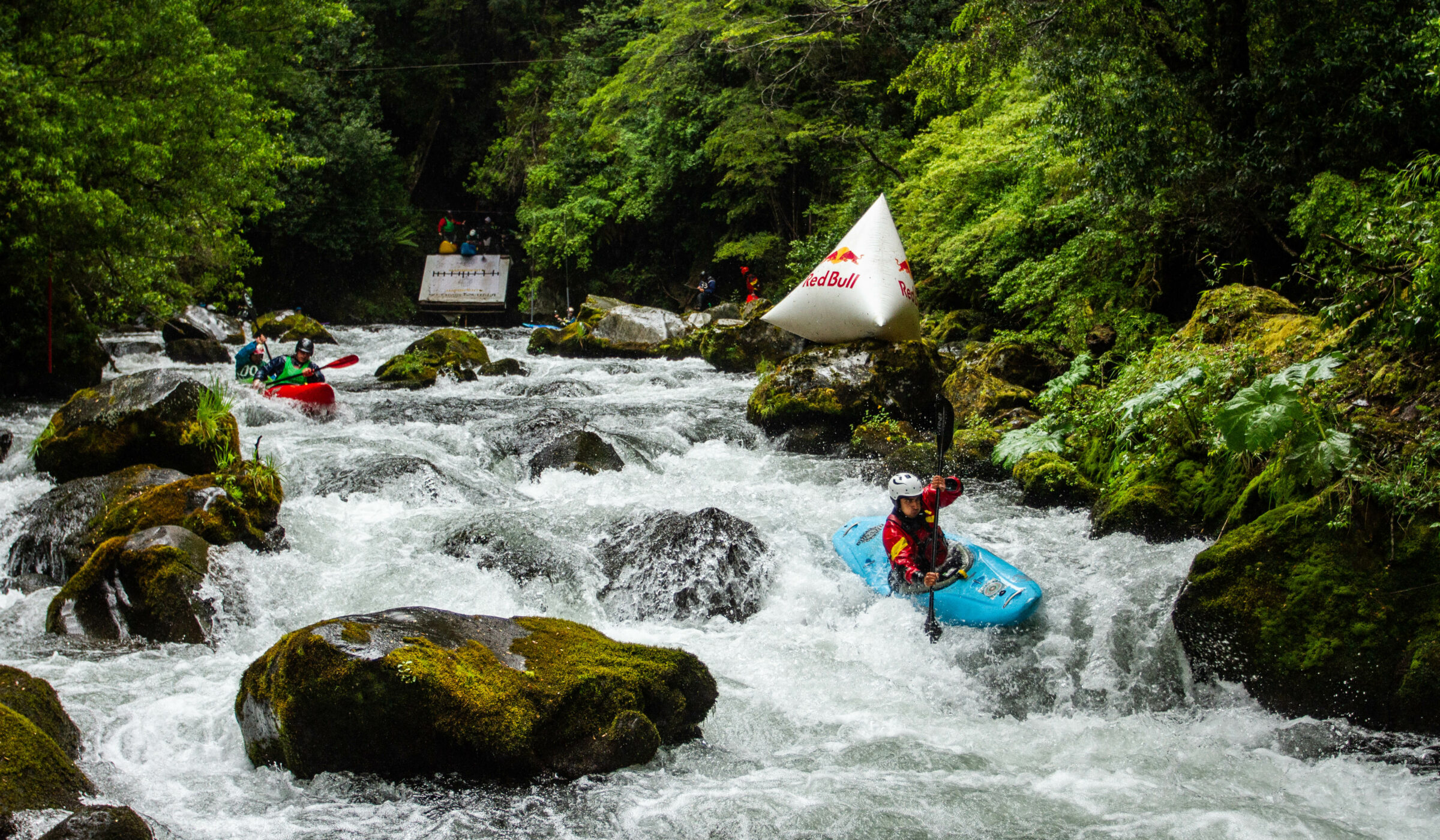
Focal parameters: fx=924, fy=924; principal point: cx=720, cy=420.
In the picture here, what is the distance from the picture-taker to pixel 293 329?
18156 mm

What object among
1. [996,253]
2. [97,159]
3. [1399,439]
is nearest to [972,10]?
[996,253]

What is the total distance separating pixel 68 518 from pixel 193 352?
10.0 m

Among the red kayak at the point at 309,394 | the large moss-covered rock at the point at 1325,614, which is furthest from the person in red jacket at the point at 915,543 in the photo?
the red kayak at the point at 309,394

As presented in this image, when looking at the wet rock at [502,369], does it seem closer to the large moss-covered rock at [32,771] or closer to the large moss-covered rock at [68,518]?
the large moss-covered rock at [68,518]

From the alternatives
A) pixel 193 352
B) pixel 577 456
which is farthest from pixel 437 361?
pixel 577 456

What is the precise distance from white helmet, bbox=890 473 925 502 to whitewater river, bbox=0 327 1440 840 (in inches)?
25.9

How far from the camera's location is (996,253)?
11828 mm

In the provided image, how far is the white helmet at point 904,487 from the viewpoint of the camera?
5.41 metres

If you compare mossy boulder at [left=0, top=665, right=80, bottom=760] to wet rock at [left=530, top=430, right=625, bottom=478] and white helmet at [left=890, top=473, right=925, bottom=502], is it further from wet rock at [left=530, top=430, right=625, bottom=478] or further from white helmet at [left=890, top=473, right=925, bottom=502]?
wet rock at [left=530, top=430, right=625, bottom=478]

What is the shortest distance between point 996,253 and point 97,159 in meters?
10.3

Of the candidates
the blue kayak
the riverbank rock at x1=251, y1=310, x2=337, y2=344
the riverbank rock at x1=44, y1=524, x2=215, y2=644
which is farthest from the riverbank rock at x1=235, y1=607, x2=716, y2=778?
the riverbank rock at x1=251, y1=310, x2=337, y2=344

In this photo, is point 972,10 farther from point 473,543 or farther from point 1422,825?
point 1422,825

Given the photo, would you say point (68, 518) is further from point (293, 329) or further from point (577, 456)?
point (293, 329)

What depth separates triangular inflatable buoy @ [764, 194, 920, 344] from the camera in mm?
9336
